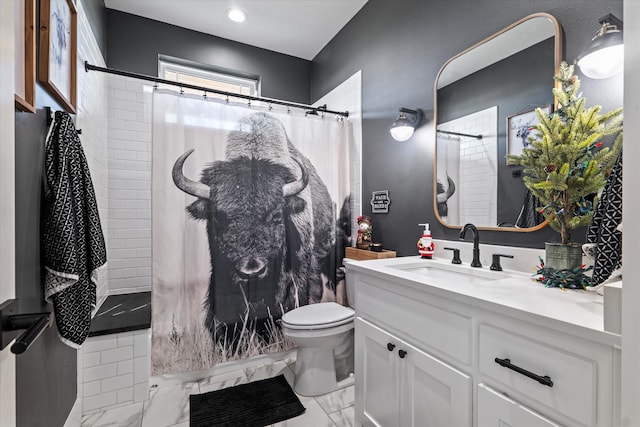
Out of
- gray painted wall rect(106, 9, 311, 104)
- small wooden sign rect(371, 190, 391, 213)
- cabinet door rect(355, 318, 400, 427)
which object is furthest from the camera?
gray painted wall rect(106, 9, 311, 104)

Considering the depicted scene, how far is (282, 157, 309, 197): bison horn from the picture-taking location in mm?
2297

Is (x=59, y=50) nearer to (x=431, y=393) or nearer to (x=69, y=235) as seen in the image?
(x=69, y=235)

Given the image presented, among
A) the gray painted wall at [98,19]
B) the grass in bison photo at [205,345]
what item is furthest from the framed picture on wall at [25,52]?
the grass in bison photo at [205,345]

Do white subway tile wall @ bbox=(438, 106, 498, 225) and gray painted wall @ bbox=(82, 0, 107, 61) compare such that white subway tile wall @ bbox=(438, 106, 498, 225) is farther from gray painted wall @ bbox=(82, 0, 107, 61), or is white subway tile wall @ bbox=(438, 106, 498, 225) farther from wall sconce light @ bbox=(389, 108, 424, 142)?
gray painted wall @ bbox=(82, 0, 107, 61)

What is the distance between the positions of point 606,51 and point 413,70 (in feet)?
3.65

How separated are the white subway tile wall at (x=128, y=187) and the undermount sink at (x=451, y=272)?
2.16 meters

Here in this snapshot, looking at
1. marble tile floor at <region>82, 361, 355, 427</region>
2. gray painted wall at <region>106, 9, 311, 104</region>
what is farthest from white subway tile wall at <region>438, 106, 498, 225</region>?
gray painted wall at <region>106, 9, 311, 104</region>

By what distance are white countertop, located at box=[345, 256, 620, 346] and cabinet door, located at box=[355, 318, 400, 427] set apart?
0.30 meters

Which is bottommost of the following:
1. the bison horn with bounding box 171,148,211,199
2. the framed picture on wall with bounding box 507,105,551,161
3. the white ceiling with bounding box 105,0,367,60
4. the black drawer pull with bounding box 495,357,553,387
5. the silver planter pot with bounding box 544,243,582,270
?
the black drawer pull with bounding box 495,357,553,387

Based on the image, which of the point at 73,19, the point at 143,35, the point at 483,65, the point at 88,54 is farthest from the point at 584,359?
the point at 143,35

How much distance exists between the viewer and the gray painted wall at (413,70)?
1.26 meters

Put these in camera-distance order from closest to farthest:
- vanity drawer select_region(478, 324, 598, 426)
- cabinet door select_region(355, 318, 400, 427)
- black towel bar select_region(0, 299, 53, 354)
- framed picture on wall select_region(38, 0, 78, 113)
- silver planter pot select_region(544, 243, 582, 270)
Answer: black towel bar select_region(0, 299, 53, 354) → vanity drawer select_region(478, 324, 598, 426) → silver planter pot select_region(544, 243, 582, 270) → framed picture on wall select_region(38, 0, 78, 113) → cabinet door select_region(355, 318, 400, 427)

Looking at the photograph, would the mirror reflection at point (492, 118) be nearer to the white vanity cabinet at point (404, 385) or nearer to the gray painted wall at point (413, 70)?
the gray painted wall at point (413, 70)

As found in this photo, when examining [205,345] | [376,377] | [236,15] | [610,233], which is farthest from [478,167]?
[236,15]
